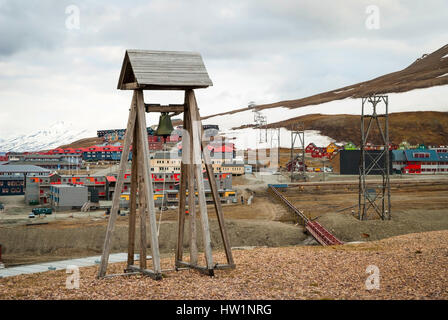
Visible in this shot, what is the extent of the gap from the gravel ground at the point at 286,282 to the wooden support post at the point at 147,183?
0.72 m

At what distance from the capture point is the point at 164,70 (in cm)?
1434

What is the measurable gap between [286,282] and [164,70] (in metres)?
6.66

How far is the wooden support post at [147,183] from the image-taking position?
43.2 feet

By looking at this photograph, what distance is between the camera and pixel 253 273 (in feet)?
46.4

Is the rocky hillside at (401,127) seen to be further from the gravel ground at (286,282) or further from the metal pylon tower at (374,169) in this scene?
the gravel ground at (286,282)

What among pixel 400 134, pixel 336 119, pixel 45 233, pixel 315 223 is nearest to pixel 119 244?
pixel 45 233

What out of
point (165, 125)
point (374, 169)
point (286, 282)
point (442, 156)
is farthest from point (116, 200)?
point (442, 156)

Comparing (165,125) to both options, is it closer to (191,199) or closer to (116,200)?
(191,199)

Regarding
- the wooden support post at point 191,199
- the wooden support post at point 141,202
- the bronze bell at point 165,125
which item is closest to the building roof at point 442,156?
the wooden support post at point 191,199

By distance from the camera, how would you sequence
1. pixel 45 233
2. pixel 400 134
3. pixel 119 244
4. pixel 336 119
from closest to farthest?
pixel 119 244
pixel 45 233
pixel 400 134
pixel 336 119

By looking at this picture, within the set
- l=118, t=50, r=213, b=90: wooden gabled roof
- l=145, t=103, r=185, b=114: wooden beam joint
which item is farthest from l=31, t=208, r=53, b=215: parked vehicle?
l=145, t=103, r=185, b=114: wooden beam joint

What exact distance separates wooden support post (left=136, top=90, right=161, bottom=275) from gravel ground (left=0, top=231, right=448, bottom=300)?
28.5 inches
